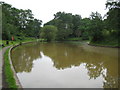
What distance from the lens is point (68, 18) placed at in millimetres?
58406

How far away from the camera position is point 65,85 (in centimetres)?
501

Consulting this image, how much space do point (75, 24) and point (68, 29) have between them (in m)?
7.34

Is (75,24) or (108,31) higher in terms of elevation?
(75,24)

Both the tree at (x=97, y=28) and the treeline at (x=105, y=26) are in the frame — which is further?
the tree at (x=97, y=28)

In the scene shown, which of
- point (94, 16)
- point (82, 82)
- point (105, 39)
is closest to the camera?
point (82, 82)

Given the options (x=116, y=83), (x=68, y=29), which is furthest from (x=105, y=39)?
(x=68, y=29)

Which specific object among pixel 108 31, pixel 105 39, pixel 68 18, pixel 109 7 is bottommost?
pixel 105 39

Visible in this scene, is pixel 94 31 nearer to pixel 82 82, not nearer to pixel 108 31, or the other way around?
pixel 108 31

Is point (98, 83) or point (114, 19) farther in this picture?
point (114, 19)

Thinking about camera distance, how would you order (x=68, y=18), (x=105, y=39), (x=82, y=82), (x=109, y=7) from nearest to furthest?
(x=82, y=82), (x=109, y=7), (x=105, y=39), (x=68, y=18)

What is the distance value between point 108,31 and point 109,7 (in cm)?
791

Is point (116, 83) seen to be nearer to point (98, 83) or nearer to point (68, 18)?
point (98, 83)

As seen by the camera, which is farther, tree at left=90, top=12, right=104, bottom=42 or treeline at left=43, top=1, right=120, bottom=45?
tree at left=90, top=12, right=104, bottom=42

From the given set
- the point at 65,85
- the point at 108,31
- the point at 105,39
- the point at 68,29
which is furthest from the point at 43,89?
the point at 68,29
